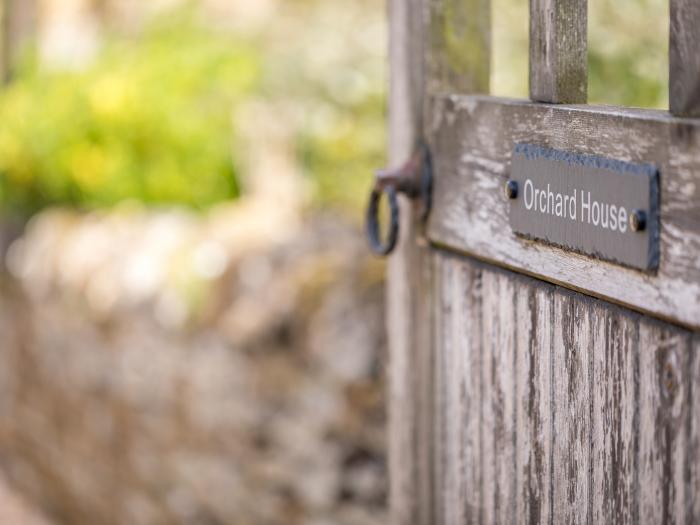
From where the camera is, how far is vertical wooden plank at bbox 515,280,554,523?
1.63 metres

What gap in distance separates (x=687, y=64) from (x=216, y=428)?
240 cm

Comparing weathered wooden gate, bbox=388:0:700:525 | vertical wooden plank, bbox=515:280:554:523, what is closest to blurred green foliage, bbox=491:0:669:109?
weathered wooden gate, bbox=388:0:700:525

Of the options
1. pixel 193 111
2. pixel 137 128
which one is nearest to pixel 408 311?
pixel 193 111

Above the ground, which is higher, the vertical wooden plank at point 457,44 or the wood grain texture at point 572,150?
the vertical wooden plank at point 457,44

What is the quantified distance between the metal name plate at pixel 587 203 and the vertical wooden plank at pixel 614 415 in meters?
0.09

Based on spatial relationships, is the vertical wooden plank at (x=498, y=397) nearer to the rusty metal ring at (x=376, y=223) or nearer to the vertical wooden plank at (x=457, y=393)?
the vertical wooden plank at (x=457, y=393)

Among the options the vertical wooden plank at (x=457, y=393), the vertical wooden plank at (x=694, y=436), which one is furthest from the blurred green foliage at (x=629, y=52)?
the vertical wooden plank at (x=694, y=436)

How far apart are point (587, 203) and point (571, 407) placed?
28 centimetres

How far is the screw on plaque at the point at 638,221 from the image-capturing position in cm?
135

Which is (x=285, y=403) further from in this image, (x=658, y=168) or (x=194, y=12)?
(x=194, y=12)

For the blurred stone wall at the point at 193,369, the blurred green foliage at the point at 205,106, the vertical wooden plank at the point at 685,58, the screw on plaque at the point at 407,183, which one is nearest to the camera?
the vertical wooden plank at the point at 685,58

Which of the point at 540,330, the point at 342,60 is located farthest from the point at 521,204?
the point at 342,60

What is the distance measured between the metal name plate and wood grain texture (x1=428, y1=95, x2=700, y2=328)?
0.01 meters

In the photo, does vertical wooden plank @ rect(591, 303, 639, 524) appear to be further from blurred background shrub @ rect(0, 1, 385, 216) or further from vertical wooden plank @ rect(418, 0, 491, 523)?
blurred background shrub @ rect(0, 1, 385, 216)
